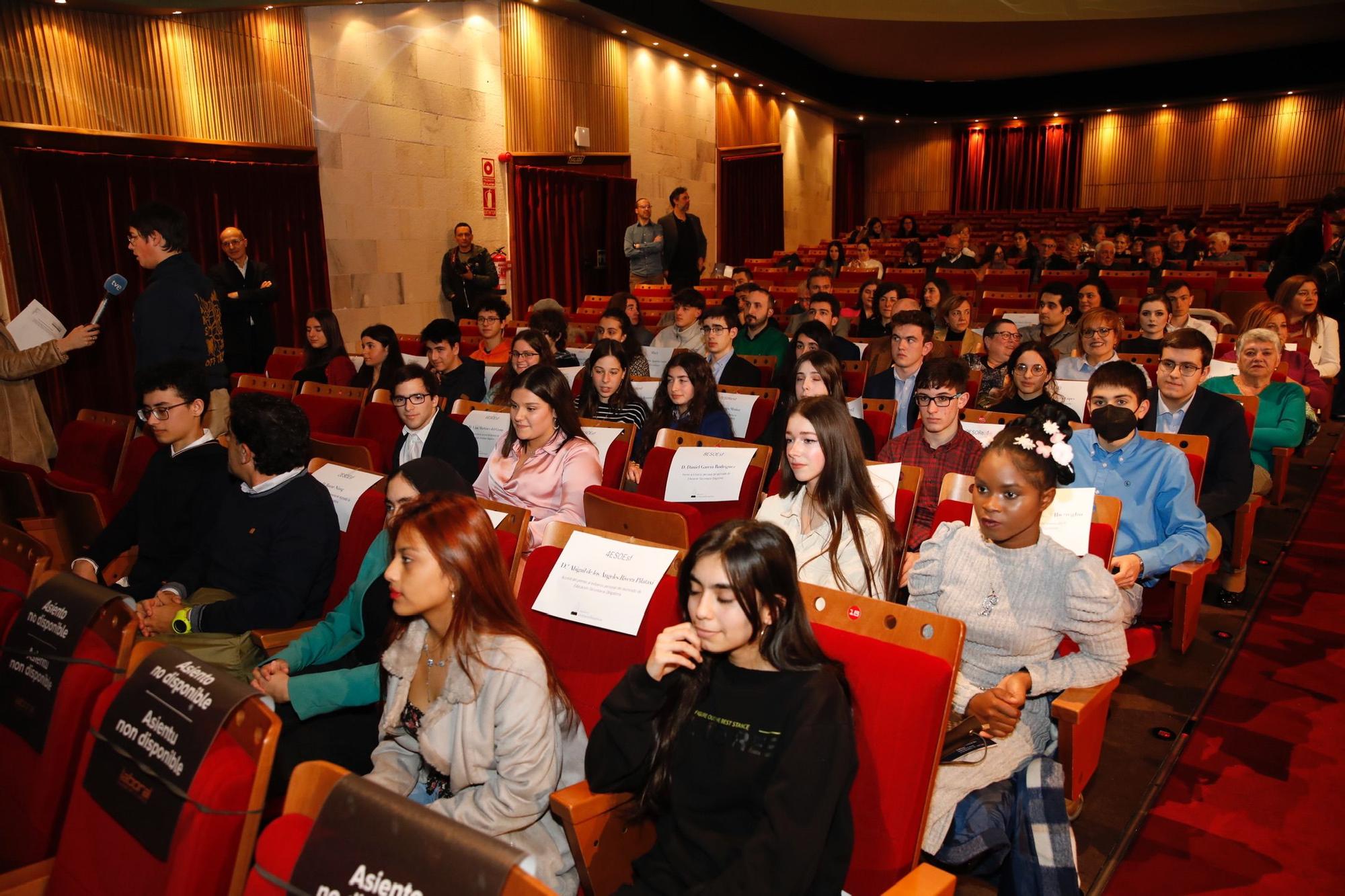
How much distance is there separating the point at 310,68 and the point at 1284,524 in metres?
8.66

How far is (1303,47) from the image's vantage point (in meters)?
16.6

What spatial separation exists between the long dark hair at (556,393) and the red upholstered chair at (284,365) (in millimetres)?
4017

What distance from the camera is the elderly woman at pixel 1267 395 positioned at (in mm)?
4488

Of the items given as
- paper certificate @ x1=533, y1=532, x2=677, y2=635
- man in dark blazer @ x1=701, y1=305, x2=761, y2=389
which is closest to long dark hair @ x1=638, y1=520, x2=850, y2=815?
paper certificate @ x1=533, y1=532, x2=677, y2=635

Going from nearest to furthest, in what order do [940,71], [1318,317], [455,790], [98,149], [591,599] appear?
1. [455,790]
2. [591,599]
3. [1318,317]
4. [98,149]
5. [940,71]

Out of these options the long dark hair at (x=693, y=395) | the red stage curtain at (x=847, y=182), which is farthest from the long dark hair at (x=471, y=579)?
the red stage curtain at (x=847, y=182)

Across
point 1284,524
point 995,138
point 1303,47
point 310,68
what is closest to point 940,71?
point 995,138

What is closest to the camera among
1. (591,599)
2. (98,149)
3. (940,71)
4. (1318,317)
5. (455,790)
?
(455,790)

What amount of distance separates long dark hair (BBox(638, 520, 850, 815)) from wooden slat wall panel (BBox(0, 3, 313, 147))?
725 centimetres

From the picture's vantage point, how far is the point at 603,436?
389 centimetres

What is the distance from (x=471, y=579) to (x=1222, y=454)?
130 inches

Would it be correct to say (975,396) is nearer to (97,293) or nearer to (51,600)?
(51,600)

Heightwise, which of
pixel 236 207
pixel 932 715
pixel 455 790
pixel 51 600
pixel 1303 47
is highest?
pixel 1303 47

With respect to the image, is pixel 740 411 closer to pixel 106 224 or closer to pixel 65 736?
pixel 65 736
